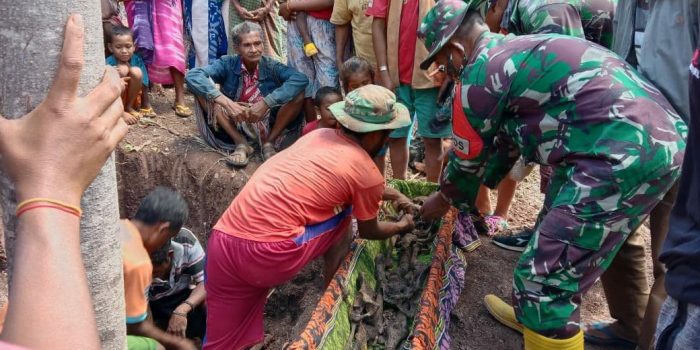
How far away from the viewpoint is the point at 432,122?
4523 mm

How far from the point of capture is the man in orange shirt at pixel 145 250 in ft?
9.53

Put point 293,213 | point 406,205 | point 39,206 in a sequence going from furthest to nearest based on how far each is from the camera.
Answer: point 406,205, point 293,213, point 39,206

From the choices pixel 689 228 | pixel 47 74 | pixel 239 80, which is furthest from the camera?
pixel 239 80

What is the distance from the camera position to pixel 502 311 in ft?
11.2

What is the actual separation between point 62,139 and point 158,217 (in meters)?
2.38

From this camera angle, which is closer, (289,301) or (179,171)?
(289,301)

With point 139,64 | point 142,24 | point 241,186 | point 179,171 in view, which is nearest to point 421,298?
point 241,186

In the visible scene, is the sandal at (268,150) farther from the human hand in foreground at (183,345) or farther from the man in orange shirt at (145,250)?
the human hand in foreground at (183,345)

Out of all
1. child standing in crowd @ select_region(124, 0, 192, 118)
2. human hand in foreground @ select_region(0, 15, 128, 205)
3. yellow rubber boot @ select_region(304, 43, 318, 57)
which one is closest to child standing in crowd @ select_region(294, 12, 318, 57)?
yellow rubber boot @ select_region(304, 43, 318, 57)

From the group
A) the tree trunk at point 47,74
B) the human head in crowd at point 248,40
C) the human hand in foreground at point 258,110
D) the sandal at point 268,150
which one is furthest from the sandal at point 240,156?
the tree trunk at point 47,74

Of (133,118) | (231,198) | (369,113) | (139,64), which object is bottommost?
(231,198)

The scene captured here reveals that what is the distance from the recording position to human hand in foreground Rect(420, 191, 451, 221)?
3.28 metres

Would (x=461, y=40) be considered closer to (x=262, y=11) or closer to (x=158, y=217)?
(x=158, y=217)

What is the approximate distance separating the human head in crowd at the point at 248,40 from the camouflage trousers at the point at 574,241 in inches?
129
